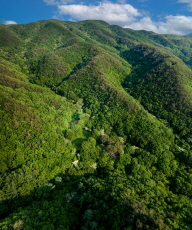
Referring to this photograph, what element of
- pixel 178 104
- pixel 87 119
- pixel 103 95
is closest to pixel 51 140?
pixel 87 119

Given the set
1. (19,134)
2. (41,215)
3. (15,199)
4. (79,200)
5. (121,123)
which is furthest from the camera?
(121,123)

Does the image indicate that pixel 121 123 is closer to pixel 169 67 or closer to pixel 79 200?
pixel 79 200

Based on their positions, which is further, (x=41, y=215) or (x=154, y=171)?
(x=154, y=171)

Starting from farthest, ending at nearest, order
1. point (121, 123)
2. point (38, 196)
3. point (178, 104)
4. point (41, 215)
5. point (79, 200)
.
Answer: point (178, 104), point (121, 123), point (38, 196), point (79, 200), point (41, 215)

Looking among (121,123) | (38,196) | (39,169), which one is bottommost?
(38,196)

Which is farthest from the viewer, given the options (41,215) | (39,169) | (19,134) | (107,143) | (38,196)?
(107,143)

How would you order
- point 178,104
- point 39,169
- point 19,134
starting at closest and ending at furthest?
point 39,169 < point 19,134 < point 178,104

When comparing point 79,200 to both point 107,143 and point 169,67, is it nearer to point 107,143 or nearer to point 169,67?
point 107,143

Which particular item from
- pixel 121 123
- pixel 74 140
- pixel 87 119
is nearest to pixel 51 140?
pixel 74 140

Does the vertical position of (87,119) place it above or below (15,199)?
above
